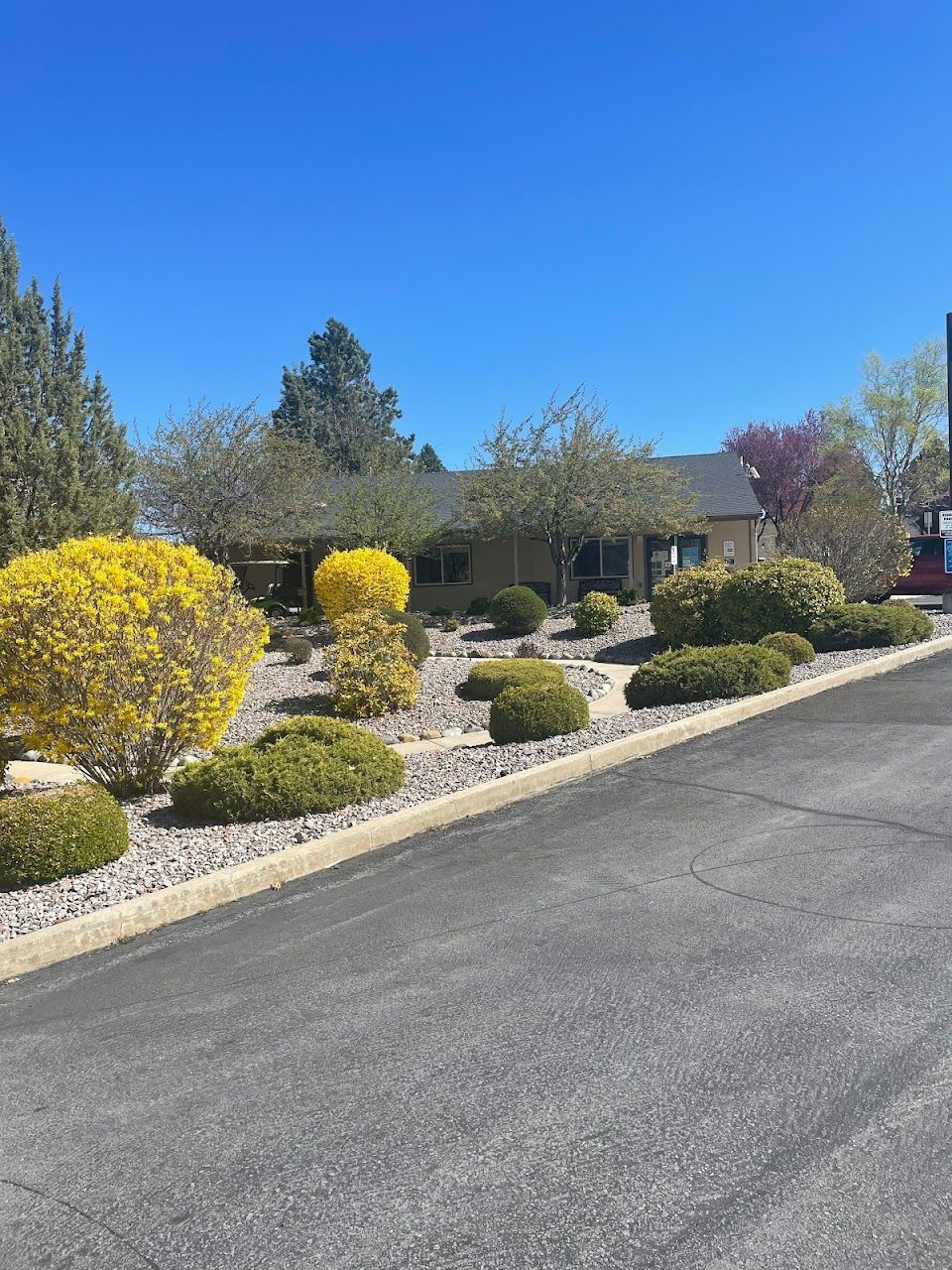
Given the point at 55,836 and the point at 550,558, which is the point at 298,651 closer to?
the point at 55,836

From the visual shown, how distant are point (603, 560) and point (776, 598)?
15.7 metres

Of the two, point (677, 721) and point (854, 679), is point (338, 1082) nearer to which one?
point (677, 721)

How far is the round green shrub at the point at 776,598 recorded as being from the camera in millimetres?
14695

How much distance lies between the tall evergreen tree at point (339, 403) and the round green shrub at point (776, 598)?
152 ft

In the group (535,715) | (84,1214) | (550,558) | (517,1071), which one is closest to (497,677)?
(535,715)

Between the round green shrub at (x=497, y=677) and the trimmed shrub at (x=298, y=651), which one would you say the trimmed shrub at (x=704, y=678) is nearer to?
the round green shrub at (x=497, y=677)

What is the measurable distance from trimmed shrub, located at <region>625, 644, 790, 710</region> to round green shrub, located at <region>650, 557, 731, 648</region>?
4768mm

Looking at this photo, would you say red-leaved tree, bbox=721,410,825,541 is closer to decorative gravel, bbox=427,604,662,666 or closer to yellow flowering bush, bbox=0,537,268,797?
decorative gravel, bbox=427,604,662,666

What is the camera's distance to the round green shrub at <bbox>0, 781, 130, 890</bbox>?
5.76 meters

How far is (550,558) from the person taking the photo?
30344mm

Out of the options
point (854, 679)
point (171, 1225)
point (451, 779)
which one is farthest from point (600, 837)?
point (854, 679)

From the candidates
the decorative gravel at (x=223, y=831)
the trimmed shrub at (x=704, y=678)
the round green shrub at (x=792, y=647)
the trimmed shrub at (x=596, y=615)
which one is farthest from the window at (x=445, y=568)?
the decorative gravel at (x=223, y=831)

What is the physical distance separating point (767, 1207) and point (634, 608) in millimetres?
22258

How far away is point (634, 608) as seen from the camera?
80.4 feet
